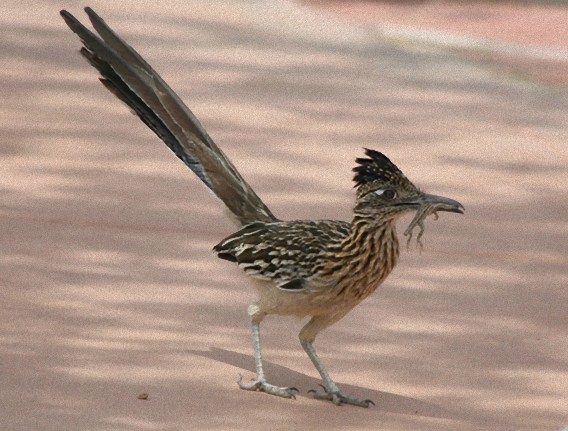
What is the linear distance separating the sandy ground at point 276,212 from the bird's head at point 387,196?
2.94ft

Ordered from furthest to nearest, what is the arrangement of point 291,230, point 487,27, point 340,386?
point 487,27 < point 340,386 < point 291,230

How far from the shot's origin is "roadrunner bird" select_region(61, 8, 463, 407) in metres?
7.37

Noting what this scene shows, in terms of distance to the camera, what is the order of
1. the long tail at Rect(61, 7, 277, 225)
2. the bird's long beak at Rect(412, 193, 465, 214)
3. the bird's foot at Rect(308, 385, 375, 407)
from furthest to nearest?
the long tail at Rect(61, 7, 277, 225)
the bird's foot at Rect(308, 385, 375, 407)
the bird's long beak at Rect(412, 193, 465, 214)

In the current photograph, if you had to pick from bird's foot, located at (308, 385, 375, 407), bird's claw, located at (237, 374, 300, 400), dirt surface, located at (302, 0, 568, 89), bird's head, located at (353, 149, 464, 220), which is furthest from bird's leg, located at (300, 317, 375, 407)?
dirt surface, located at (302, 0, 568, 89)

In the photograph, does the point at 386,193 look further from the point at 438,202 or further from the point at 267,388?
the point at 267,388

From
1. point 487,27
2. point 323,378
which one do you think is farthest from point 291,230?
point 487,27

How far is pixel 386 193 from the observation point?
736 cm

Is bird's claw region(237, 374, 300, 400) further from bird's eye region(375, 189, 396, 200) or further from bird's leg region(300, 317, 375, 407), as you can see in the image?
bird's eye region(375, 189, 396, 200)

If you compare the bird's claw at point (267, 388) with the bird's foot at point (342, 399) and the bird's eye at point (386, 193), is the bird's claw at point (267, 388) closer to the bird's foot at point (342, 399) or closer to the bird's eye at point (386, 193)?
the bird's foot at point (342, 399)

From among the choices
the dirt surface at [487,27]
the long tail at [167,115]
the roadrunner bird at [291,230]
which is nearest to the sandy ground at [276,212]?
the roadrunner bird at [291,230]

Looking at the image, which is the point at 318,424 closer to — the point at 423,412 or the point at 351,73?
the point at 423,412

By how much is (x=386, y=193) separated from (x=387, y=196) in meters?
0.01

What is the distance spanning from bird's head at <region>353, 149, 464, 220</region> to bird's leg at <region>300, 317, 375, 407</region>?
611 millimetres

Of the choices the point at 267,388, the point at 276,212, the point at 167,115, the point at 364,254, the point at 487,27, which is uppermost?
the point at 487,27
